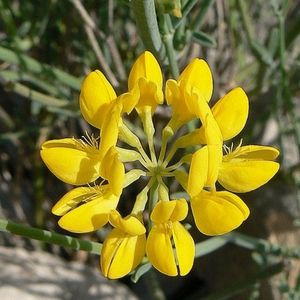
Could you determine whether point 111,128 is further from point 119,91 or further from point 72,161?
point 119,91

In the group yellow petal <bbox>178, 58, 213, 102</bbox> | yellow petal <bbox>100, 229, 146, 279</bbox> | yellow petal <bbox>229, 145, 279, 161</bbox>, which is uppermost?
yellow petal <bbox>178, 58, 213, 102</bbox>

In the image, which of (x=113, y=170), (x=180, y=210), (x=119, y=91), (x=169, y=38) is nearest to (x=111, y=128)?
(x=113, y=170)

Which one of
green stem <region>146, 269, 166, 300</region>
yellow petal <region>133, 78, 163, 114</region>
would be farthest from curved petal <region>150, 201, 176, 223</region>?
green stem <region>146, 269, 166, 300</region>

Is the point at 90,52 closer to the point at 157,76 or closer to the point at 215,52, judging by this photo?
the point at 215,52

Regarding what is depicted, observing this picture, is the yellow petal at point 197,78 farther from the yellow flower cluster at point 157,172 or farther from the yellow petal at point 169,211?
the yellow petal at point 169,211

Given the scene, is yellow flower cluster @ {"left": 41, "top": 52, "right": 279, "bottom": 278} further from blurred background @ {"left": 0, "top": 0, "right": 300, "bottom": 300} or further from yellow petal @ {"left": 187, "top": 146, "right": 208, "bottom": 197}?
blurred background @ {"left": 0, "top": 0, "right": 300, "bottom": 300}

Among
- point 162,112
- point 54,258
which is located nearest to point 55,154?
point 162,112

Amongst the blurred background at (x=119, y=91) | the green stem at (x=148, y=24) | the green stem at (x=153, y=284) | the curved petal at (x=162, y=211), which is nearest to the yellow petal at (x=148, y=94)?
the green stem at (x=148, y=24)
